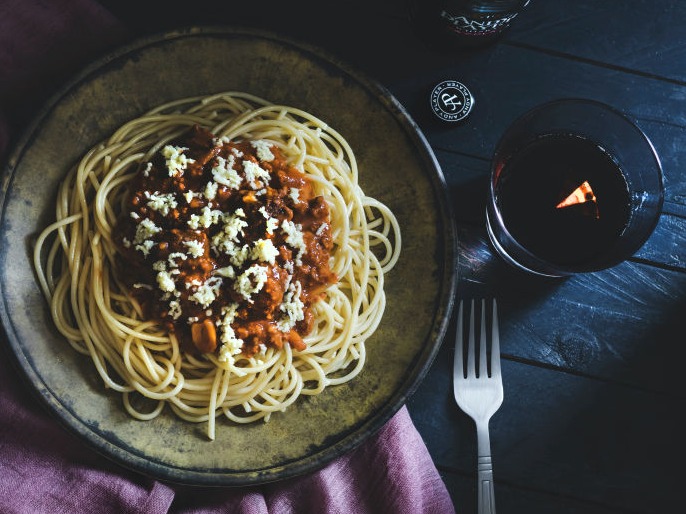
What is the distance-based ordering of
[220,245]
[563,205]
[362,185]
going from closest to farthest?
1. [220,245]
2. [563,205]
3. [362,185]

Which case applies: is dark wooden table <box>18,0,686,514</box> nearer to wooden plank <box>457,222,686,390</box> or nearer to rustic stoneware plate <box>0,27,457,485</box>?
wooden plank <box>457,222,686,390</box>

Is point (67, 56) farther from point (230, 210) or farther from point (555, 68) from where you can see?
point (555, 68)

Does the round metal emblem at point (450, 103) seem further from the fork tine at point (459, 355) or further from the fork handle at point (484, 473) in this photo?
the fork handle at point (484, 473)

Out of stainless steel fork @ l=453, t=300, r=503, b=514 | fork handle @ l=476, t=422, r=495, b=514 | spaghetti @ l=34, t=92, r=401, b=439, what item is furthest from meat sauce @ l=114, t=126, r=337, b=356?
fork handle @ l=476, t=422, r=495, b=514

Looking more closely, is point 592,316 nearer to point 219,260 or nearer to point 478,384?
point 478,384

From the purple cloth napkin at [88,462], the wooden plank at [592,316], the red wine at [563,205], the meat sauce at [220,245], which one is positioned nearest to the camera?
the meat sauce at [220,245]

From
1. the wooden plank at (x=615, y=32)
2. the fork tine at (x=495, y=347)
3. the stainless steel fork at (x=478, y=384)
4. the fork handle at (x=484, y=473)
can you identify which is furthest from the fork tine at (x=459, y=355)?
the wooden plank at (x=615, y=32)

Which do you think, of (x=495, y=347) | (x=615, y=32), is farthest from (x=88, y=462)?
(x=615, y=32)
